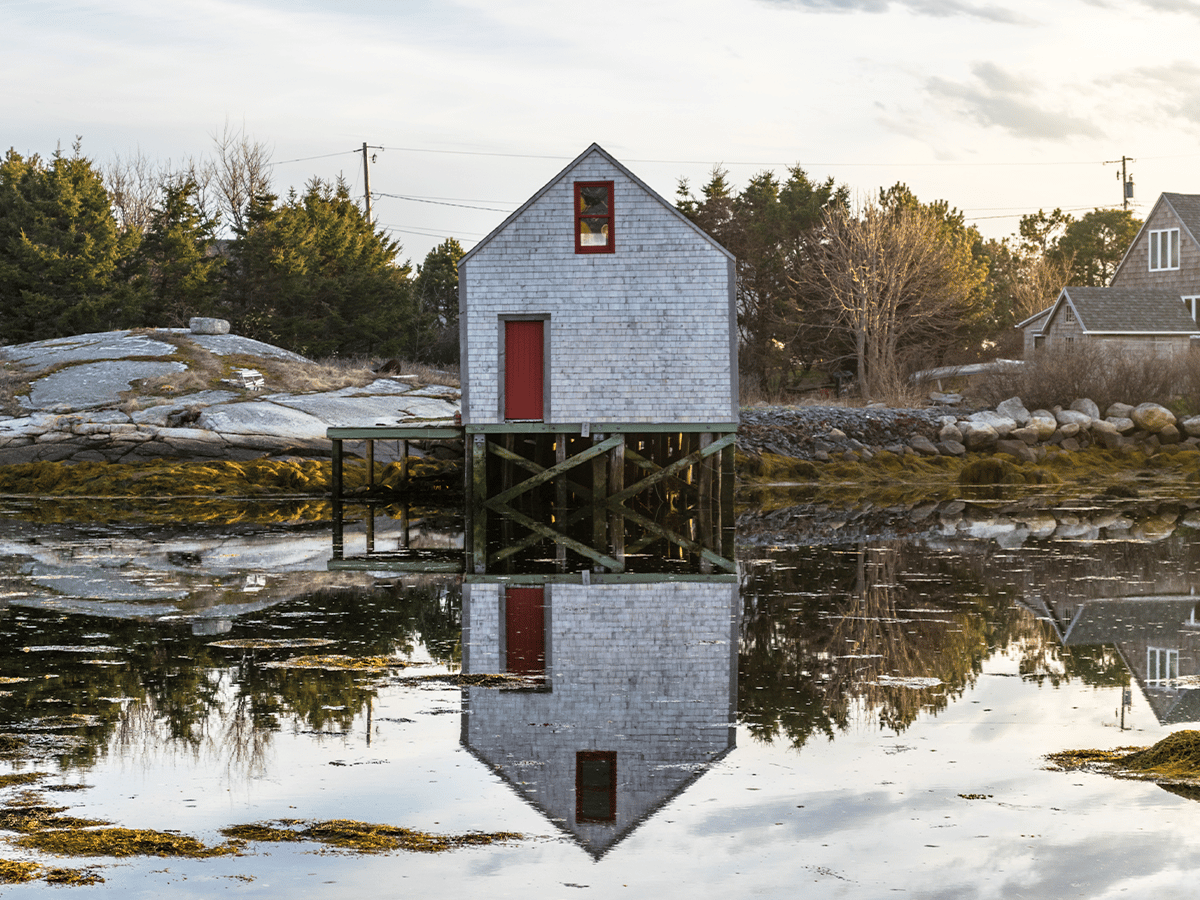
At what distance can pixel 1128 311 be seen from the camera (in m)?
42.5

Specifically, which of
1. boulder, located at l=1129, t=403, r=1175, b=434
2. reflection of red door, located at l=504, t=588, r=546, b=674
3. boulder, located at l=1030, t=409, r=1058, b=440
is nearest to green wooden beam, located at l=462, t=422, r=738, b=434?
reflection of red door, located at l=504, t=588, r=546, b=674

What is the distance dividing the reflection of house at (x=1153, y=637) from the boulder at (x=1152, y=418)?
22684 millimetres

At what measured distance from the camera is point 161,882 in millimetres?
5469

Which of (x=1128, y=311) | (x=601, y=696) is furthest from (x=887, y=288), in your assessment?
(x=601, y=696)

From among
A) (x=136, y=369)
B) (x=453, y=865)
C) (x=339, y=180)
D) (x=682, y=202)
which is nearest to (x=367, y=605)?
(x=453, y=865)

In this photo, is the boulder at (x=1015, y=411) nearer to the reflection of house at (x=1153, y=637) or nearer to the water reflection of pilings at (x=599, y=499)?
the water reflection of pilings at (x=599, y=499)

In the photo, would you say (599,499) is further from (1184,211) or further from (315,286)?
(1184,211)

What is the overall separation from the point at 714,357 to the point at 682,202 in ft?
99.6

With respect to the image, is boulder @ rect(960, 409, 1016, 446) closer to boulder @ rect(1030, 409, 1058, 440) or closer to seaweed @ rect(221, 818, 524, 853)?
boulder @ rect(1030, 409, 1058, 440)

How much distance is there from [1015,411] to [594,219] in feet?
54.9

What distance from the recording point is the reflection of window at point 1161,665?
9.26m

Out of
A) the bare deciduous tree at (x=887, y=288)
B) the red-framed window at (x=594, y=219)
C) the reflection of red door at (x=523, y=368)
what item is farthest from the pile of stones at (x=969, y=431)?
the red-framed window at (x=594, y=219)

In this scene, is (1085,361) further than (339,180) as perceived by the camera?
No

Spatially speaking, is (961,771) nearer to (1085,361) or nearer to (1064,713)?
(1064,713)
